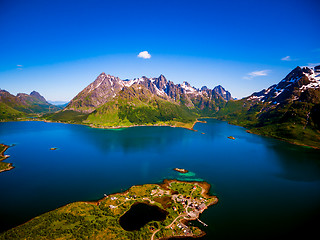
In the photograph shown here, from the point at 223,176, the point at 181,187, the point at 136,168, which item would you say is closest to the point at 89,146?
the point at 136,168

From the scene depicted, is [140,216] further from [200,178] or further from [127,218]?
[200,178]

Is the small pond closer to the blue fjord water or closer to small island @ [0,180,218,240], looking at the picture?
small island @ [0,180,218,240]

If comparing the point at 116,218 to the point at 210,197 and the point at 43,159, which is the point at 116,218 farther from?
the point at 43,159

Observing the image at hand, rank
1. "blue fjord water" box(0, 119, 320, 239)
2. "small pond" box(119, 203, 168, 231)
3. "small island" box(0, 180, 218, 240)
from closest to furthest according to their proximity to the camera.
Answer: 1. "small island" box(0, 180, 218, 240)
2. "small pond" box(119, 203, 168, 231)
3. "blue fjord water" box(0, 119, 320, 239)

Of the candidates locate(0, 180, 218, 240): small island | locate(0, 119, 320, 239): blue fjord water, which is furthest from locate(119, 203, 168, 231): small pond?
locate(0, 119, 320, 239): blue fjord water

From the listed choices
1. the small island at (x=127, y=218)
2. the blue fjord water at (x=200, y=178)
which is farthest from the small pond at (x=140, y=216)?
the blue fjord water at (x=200, y=178)
